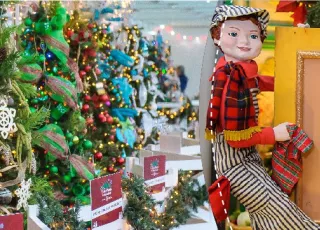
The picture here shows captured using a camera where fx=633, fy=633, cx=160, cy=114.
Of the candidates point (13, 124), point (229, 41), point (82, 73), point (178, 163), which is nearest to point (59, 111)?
point (82, 73)

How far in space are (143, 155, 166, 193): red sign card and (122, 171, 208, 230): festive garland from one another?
0.10m

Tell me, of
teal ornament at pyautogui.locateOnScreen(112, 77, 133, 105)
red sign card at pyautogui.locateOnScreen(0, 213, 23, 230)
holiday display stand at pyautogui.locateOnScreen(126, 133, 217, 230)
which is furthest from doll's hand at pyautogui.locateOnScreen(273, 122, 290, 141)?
teal ornament at pyautogui.locateOnScreen(112, 77, 133, 105)

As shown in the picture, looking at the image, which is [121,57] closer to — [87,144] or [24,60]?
[87,144]

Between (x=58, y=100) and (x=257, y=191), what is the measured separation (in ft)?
6.42

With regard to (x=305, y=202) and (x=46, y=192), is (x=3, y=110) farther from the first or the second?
(x=305, y=202)

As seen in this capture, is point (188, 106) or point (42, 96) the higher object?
point (42, 96)

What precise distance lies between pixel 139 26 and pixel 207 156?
3.06 m

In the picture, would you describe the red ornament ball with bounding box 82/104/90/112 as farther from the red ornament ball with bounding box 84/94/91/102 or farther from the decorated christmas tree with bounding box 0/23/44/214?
the decorated christmas tree with bounding box 0/23/44/214

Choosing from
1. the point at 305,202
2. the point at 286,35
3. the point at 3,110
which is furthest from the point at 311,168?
the point at 3,110

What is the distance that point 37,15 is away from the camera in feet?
12.4

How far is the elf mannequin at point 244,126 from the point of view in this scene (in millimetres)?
1979

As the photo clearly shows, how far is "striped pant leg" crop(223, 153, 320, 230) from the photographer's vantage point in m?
2.01

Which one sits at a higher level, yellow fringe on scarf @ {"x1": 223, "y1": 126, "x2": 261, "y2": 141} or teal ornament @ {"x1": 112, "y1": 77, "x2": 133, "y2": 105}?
yellow fringe on scarf @ {"x1": 223, "y1": 126, "x2": 261, "y2": 141}

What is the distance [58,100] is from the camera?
12.2 ft
